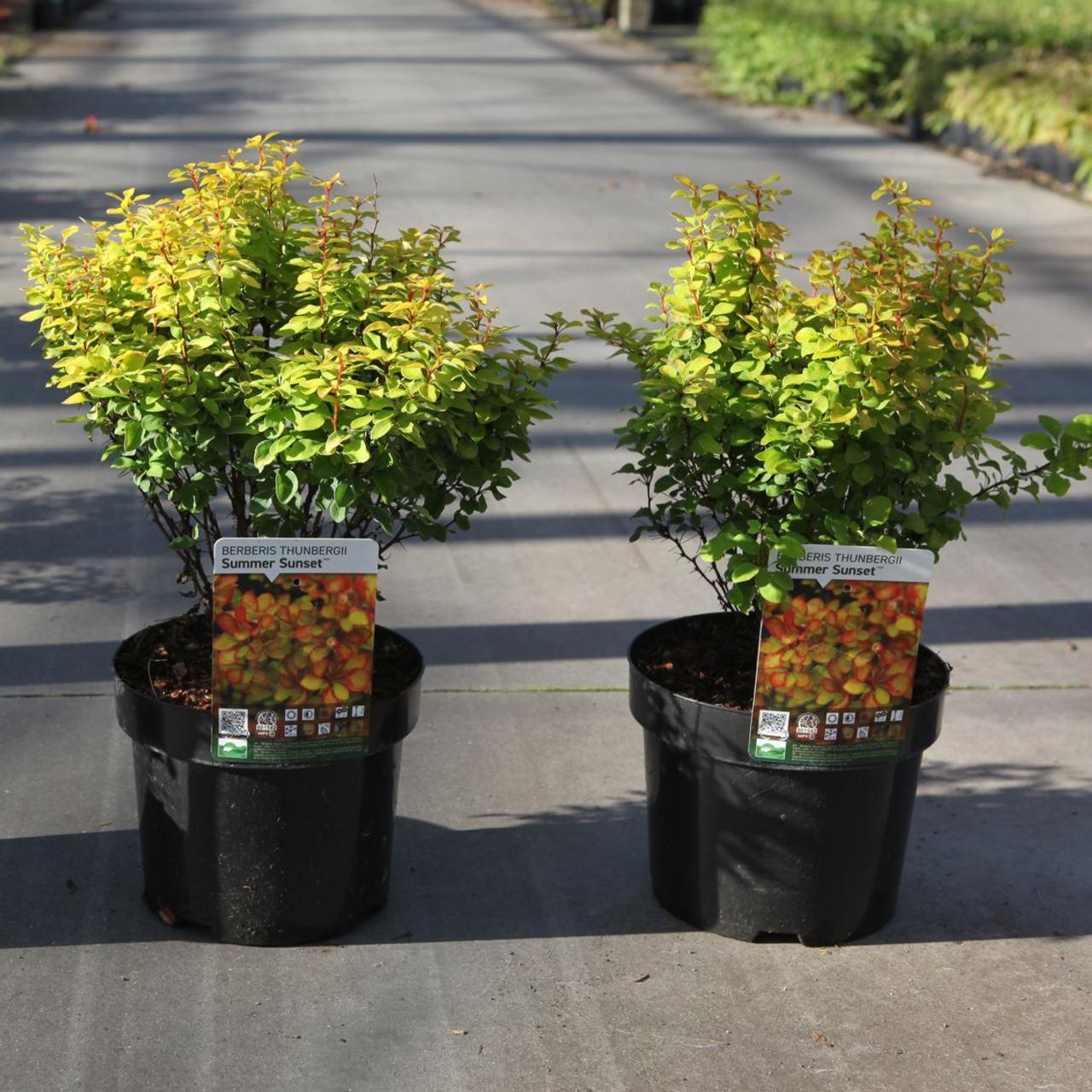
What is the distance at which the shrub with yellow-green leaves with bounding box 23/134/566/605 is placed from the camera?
10.9 feet

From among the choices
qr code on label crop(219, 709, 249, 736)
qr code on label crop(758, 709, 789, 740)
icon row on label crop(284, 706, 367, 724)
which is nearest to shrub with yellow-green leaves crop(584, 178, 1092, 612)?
qr code on label crop(758, 709, 789, 740)

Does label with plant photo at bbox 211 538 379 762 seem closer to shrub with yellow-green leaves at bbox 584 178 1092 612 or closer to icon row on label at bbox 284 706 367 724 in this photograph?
icon row on label at bbox 284 706 367 724

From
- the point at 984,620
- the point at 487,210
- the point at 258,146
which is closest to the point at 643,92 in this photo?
the point at 487,210

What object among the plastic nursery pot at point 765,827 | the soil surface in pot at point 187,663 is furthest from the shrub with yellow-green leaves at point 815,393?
the soil surface in pot at point 187,663

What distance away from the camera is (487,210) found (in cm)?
1265

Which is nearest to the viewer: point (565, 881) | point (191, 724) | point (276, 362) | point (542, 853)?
point (191, 724)

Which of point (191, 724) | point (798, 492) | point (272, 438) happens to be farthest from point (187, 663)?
point (798, 492)

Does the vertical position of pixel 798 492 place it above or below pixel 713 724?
above

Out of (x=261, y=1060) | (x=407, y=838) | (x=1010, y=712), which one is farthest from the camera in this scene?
(x=1010, y=712)

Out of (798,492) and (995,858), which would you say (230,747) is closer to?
(798,492)

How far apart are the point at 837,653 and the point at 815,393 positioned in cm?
58

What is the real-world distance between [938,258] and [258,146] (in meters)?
1.66

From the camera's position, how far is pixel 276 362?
3.74m

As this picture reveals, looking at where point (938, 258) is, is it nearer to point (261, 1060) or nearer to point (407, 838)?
point (407, 838)
